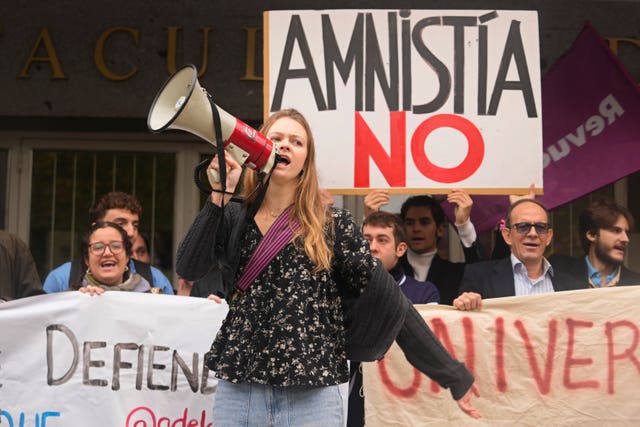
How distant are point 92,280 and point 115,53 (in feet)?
9.29

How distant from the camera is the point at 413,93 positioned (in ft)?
17.3

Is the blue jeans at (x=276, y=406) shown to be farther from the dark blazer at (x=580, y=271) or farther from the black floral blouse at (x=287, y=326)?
the dark blazer at (x=580, y=271)

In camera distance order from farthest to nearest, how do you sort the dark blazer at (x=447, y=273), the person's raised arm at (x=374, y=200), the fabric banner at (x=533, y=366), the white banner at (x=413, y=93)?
the dark blazer at (x=447, y=273)
the white banner at (x=413, y=93)
the person's raised arm at (x=374, y=200)
the fabric banner at (x=533, y=366)

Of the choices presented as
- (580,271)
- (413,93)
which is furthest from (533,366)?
(413,93)

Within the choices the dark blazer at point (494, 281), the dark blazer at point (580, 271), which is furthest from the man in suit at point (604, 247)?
the dark blazer at point (494, 281)

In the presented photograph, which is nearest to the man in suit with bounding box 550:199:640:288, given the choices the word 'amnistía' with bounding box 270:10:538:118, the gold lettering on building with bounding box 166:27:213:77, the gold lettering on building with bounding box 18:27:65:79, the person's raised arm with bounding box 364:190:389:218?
the word 'amnistía' with bounding box 270:10:538:118

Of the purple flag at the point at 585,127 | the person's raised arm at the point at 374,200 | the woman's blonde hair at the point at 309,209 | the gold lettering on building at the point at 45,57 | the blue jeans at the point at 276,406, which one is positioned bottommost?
the blue jeans at the point at 276,406

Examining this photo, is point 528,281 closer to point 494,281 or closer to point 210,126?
point 494,281

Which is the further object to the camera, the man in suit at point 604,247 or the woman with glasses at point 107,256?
the man in suit at point 604,247

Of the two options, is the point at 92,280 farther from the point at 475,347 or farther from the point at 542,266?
the point at 542,266

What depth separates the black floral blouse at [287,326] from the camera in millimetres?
3150

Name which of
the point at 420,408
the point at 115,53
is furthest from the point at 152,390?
the point at 115,53

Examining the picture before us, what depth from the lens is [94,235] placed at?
4750mm

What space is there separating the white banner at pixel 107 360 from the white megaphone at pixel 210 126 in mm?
1485
